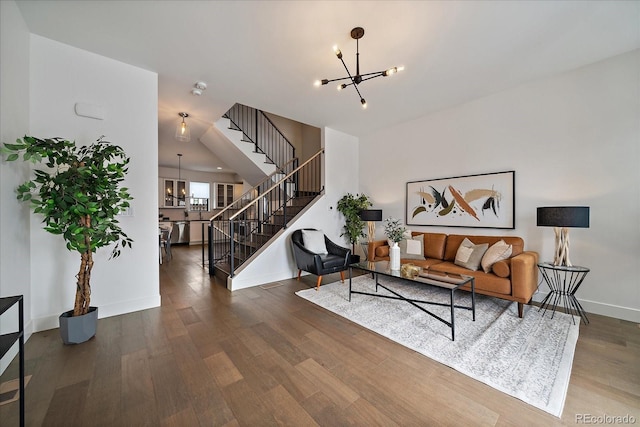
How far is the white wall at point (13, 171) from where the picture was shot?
75.5 inches

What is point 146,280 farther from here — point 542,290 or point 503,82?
point 503,82

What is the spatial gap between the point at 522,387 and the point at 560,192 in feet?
9.12

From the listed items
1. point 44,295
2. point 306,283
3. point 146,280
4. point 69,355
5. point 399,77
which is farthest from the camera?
point 306,283

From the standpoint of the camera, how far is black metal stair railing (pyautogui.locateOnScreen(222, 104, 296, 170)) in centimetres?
589

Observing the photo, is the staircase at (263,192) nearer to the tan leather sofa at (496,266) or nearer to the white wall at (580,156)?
the tan leather sofa at (496,266)

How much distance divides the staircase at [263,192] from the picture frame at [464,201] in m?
1.99

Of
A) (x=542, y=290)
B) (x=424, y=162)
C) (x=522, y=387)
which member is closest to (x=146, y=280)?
(x=522, y=387)

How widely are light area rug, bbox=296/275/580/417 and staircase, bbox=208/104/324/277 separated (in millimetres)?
1911

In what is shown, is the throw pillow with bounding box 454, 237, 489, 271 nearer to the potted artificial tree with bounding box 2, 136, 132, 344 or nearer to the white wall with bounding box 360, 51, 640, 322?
the white wall with bounding box 360, 51, 640, 322

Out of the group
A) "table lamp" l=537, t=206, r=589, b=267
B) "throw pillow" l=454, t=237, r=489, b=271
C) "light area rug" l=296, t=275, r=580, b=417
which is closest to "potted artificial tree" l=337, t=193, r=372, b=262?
"light area rug" l=296, t=275, r=580, b=417

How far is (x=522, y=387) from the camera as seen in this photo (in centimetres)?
167

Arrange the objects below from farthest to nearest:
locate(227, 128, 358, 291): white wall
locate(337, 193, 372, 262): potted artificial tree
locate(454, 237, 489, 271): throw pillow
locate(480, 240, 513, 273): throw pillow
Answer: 1. locate(337, 193, 372, 262): potted artificial tree
2. locate(227, 128, 358, 291): white wall
3. locate(454, 237, 489, 271): throw pillow
4. locate(480, 240, 513, 273): throw pillow

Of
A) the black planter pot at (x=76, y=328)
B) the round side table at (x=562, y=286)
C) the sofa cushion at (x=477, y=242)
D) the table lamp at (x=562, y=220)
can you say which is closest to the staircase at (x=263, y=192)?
the black planter pot at (x=76, y=328)

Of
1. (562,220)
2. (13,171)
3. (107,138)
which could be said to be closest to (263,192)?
(107,138)
